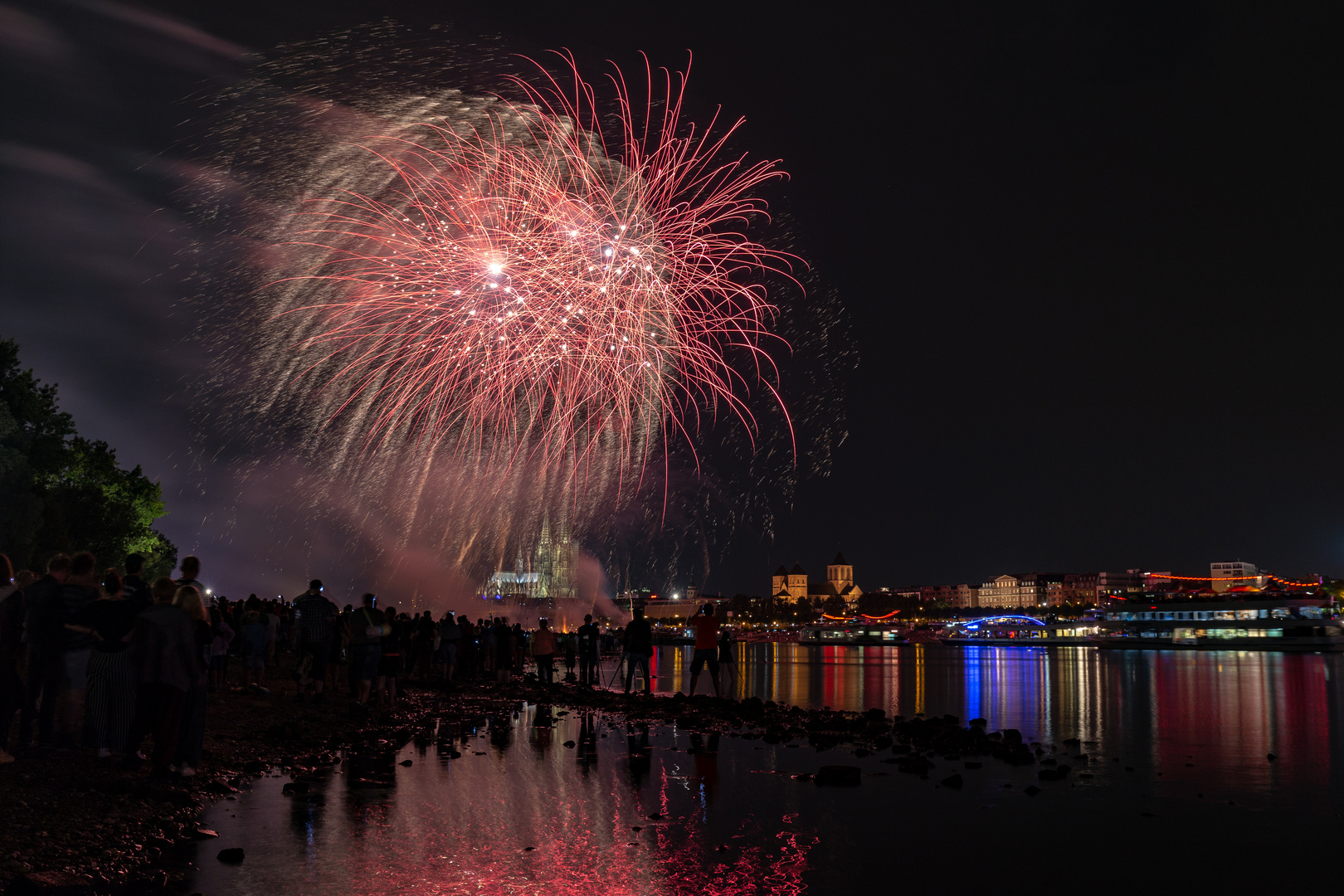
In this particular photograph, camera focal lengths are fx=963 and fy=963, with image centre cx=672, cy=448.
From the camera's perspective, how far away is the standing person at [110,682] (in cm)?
884

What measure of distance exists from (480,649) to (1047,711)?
1846 cm

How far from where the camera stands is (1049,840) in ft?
→ 23.9

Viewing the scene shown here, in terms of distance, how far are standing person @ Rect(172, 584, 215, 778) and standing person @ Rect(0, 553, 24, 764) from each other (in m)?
1.51

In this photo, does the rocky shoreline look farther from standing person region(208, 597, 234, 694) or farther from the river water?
standing person region(208, 597, 234, 694)

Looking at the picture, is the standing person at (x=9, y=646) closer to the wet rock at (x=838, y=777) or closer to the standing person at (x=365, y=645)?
the standing person at (x=365, y=645)

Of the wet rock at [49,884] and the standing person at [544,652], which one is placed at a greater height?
the wet rock at [49,884]

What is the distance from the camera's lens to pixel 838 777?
968 cm

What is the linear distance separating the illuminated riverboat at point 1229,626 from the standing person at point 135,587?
94.5 meters

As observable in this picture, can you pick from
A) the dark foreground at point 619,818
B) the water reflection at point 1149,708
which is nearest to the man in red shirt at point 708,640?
the water reflection at point 1149,708

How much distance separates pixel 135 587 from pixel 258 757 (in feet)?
8.05

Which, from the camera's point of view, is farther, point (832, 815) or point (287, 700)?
point (287, 700)

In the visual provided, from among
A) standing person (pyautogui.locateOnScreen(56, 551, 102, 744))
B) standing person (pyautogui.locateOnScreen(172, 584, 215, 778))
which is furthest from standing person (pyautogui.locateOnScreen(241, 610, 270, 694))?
standing person (pyautogui.locateOnScreen(172, 584, 215, 778))

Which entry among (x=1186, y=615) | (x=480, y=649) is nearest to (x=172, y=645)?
(x=480, y=649)

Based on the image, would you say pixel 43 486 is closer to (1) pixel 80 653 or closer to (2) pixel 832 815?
(1) pixel 80 653
